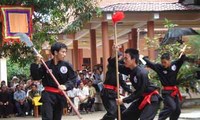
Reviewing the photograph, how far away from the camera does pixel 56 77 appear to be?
8.02 metres

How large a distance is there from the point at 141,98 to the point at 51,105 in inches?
60.1

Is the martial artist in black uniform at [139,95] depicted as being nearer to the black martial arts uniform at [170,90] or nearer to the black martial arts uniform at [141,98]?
the black martial arts uniform at [141,98]

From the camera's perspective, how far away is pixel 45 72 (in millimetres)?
8047

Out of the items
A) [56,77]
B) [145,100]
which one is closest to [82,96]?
[56,77]

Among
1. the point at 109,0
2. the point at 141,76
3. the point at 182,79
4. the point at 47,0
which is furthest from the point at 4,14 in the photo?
the point at 109,0

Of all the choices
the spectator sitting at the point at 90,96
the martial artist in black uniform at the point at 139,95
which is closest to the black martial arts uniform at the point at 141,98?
the martial artist in black uniform at the point at 139,95

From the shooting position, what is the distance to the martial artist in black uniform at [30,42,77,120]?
7.94 m

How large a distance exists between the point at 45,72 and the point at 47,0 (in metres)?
4.17

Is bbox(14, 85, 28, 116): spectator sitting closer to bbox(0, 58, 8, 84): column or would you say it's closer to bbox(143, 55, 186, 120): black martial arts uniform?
bbox(143, 55, 186, 120): black martial arts uniform

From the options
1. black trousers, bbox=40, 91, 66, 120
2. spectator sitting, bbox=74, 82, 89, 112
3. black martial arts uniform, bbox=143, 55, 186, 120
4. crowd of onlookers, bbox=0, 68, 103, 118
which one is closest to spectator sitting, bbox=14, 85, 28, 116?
crowd of onlookers, bbox=0, 68, 103, 118

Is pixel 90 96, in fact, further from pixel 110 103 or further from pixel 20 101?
pixel 110 103

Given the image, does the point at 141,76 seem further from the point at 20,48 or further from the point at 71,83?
the point at 20,48

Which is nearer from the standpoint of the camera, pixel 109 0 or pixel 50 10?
pixel 50 10

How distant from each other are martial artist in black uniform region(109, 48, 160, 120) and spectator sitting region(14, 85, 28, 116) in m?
10.4
